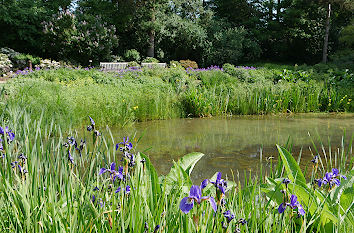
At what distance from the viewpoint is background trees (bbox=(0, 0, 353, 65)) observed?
52.5 feet

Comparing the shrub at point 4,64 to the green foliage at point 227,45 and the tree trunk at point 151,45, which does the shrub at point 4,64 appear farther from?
the green foliage at point 227,45

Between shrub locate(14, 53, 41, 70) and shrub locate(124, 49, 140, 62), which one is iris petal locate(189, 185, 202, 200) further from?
shrub locate(124, 49, 140, 62)

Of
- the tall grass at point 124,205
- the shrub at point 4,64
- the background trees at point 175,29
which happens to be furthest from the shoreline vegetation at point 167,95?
the background trees at point 175,29

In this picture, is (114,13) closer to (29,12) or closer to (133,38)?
(133,38)

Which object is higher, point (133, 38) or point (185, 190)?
point (133, 38)

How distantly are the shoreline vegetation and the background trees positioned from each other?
7.99 m

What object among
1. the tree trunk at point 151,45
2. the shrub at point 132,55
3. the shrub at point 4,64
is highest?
the tree trunk at point 151,45

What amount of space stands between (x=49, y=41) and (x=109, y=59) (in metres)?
2.96

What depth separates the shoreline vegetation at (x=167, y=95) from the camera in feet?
18.4

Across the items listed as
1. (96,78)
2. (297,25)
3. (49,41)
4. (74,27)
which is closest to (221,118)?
(96,78)

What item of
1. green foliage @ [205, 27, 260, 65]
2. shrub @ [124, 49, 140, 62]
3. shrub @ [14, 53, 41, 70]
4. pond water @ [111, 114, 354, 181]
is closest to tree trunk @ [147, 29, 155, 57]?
shrub @ [124, 49, 140, 62]

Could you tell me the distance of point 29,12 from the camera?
630 inches

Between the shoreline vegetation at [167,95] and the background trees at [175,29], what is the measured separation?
799 cm

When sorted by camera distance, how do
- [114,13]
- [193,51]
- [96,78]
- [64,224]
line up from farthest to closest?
[193,51] → [114,13] → [96,78] → [64,224]
